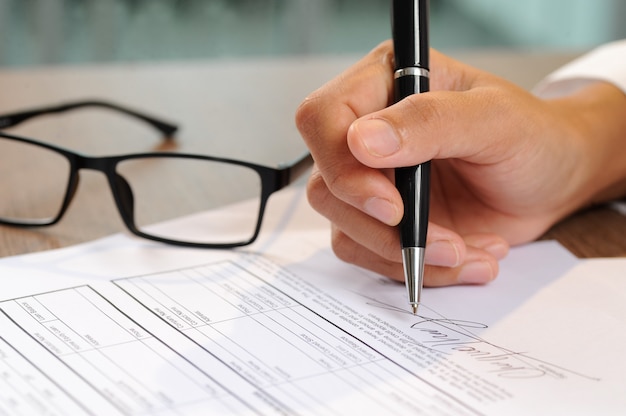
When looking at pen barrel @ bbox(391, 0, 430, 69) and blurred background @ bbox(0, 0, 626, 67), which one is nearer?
pen barrel @ bbox(391, 0, 430, 69)

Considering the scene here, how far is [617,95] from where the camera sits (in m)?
0.69

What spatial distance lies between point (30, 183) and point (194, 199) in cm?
15

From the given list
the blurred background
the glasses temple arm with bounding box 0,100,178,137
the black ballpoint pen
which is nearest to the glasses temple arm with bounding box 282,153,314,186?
the black ballpoint pen

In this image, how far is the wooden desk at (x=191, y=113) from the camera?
604 mm

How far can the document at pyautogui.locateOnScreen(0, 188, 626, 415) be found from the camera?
36cm

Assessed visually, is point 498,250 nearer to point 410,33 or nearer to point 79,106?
point 410,33

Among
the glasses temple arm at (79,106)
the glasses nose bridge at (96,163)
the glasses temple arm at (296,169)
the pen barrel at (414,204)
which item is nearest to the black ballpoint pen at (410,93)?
the pen barrel at (414,204)

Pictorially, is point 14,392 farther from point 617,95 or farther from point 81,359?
point 617,95

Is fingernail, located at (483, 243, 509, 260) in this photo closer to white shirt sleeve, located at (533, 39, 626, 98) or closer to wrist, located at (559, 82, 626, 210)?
wrist, located at (559, 82, 626, 210)

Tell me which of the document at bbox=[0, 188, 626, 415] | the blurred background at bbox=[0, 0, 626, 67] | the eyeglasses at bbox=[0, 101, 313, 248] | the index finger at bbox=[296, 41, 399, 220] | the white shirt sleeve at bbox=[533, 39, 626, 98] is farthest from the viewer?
the blurred background at bbox=[0, 0, 626, 67]

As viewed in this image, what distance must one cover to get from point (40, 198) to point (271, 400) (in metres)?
→ 0.39
